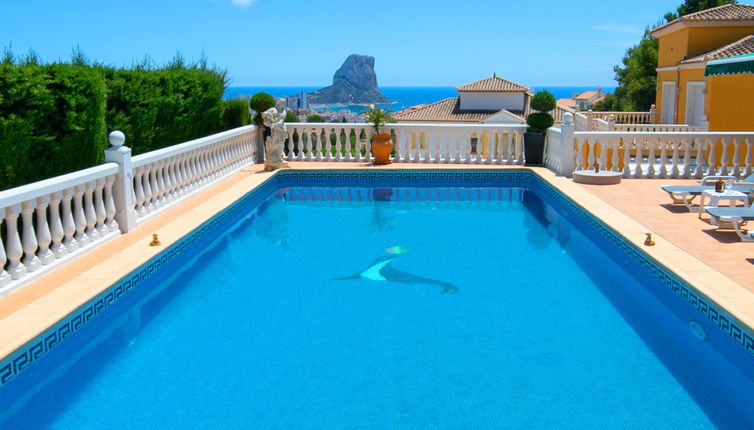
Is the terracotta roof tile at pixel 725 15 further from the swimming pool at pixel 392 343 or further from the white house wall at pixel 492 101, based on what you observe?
the white house wall at pixel 492 101

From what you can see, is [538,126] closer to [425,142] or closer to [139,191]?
[425,142]

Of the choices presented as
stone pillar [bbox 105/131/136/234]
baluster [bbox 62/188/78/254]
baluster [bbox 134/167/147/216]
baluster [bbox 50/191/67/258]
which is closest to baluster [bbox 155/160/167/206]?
baluster [bbox 134/167/147/216]

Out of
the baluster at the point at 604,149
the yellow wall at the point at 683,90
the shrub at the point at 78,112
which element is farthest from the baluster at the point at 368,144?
the yellow wall at the point at 683,90

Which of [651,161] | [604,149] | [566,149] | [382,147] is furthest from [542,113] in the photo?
[382,147]

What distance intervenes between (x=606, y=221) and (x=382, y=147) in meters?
6.65

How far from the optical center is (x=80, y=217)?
22.0 feet

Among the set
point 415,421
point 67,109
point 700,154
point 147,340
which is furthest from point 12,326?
point 700,154

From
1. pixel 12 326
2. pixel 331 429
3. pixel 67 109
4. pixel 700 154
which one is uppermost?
pixel 67 109

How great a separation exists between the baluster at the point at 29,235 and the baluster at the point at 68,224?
0.53m

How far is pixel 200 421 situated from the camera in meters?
4.13

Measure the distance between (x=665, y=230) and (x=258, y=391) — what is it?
5.34 meters

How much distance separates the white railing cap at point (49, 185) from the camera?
212 inches

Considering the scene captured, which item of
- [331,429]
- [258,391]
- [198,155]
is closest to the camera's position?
[331,429]

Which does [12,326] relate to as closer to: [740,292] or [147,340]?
[147,340]
